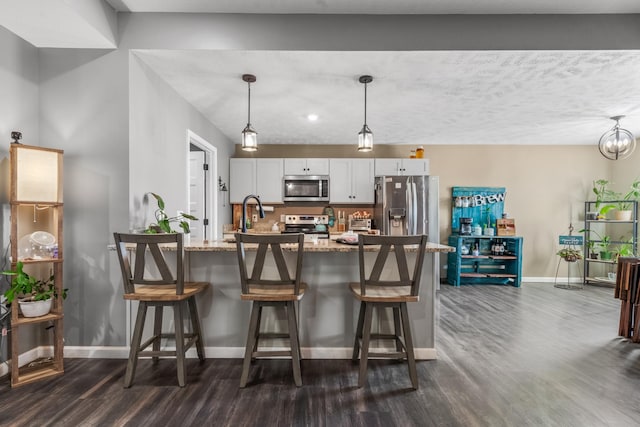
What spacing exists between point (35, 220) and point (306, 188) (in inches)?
134

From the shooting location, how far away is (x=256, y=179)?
514 cm

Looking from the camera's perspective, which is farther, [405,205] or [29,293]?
[405,205]

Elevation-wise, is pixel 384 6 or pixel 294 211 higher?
pixel 384 6

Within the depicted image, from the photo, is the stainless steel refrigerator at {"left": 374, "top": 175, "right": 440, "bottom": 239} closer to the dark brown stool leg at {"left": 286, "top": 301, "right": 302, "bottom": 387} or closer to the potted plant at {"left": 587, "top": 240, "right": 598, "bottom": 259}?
the potted plant at {"left": 587, "top": 240, "right": 598, "bottom": 259}

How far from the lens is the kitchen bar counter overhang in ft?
7.97

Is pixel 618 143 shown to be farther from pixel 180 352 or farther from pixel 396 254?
pixel 180 352

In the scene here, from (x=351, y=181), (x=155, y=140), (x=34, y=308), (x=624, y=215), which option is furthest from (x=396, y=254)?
(x=624, y=215)

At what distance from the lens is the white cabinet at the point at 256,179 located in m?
5.12

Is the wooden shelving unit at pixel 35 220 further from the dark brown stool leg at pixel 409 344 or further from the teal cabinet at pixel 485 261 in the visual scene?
the teal cabinet at pixel 485 261

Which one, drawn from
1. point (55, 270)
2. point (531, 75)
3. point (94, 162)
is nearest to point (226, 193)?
point (94, 162)

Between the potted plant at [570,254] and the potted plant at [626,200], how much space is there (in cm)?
79

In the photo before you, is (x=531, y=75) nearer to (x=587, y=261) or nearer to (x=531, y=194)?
(x=531, y=194)

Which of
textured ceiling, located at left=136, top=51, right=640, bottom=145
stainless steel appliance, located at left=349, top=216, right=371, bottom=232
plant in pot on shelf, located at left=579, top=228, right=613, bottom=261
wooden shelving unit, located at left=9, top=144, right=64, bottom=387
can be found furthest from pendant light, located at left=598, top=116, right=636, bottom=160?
wooden shelving unit, located at left=9, top=144, right=64, bottom=387

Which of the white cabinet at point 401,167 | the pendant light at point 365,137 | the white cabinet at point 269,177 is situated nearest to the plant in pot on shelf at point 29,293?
the pendant light at point 365,137
